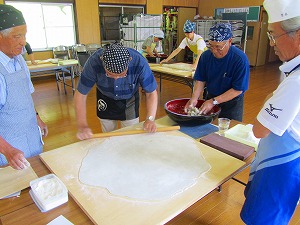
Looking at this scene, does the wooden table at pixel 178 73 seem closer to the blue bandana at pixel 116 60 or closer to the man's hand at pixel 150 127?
the man's hand at pixel 150 127

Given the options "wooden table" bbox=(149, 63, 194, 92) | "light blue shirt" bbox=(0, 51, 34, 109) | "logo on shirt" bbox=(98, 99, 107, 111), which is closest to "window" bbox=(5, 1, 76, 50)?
"wooden table" bbox=(149, 63, 194, 92)

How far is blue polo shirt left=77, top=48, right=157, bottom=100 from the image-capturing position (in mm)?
1556

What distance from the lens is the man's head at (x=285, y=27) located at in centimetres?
80

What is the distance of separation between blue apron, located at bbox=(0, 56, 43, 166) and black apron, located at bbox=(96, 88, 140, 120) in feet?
1.67

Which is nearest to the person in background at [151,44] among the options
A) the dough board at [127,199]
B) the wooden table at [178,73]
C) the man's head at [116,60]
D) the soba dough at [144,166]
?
the wooden table at [178,73]

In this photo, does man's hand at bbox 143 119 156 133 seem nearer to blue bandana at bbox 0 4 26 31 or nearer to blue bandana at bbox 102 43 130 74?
blue bandana at bbox 102 43 130 74

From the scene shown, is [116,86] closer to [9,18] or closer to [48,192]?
[9,18]

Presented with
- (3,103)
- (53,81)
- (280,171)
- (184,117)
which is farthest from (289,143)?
(53,81)

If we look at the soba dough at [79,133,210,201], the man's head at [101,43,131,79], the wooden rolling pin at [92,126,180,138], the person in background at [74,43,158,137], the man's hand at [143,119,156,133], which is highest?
the man's head at [101,43,131,79]

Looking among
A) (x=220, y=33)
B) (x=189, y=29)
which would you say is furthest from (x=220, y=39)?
(x=189, y=29)

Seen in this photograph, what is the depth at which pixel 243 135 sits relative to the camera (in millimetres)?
1422

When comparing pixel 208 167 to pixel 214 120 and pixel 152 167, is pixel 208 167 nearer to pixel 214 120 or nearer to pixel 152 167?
pixel 152 167

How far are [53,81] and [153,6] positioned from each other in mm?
4127

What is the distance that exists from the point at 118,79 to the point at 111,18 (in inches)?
250
